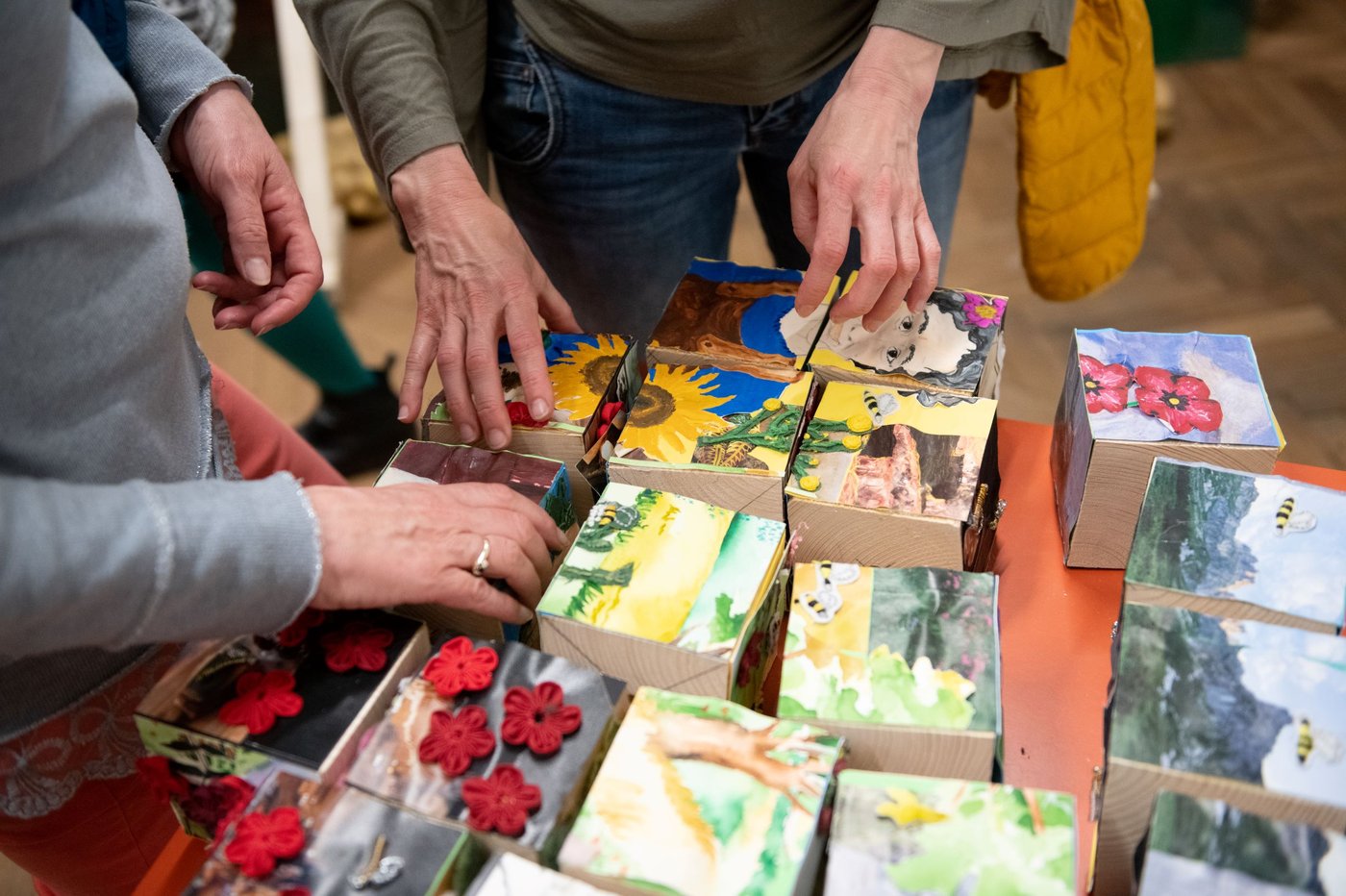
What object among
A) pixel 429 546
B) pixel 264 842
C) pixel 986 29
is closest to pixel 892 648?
pixel 429 546

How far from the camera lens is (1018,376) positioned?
2545mm

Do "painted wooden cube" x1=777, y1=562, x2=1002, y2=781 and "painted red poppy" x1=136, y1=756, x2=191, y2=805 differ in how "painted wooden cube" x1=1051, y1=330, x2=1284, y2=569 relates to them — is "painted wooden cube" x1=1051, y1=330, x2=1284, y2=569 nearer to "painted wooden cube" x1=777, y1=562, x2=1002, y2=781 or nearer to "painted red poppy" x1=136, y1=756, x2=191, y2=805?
"painted wooden cube" x1=777, y1=562, x2=1002, y2=781

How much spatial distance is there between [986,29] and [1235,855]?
823 millimetres

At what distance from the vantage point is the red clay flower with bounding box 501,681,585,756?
78 cm

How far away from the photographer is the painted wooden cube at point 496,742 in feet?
2.45

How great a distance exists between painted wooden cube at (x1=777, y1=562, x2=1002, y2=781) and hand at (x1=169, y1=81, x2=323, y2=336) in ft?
1.91

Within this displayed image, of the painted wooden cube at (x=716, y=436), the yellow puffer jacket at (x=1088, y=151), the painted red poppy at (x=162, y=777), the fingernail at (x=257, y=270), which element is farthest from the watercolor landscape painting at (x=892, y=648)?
the yellow puffer jacket at (x=1088, y=151)

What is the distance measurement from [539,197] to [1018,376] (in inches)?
58.9

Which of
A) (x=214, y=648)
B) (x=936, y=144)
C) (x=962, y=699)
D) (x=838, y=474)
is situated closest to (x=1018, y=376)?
(x=936, y=144)

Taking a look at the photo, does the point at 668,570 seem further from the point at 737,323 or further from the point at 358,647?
the point at 737,323

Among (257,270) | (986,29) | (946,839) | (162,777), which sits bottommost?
(162,777)

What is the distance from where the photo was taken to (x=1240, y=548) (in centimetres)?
88

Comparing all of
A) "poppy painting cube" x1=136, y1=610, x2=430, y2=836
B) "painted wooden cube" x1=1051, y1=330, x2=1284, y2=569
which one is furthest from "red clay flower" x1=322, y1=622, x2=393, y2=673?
"painted wooden cube" x1=1051, y1=330, x2=1284, y2=569

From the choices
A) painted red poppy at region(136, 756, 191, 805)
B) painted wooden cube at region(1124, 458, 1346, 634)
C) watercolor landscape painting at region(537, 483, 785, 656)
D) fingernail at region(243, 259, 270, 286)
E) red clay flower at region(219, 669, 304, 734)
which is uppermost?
fingernail at region(243, 259, 270, 286)
